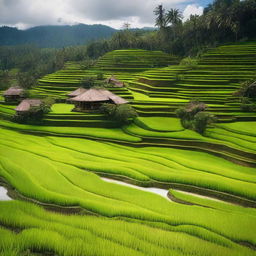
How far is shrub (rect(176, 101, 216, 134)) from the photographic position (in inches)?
695

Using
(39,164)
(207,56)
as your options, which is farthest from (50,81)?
(39,164)

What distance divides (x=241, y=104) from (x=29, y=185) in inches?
725

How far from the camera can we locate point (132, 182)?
11383 mm

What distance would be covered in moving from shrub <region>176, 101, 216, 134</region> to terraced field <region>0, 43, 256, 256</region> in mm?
601

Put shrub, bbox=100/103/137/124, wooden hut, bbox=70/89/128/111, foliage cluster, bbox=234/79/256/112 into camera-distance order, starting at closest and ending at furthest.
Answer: shrub, bbox=100/103/137/124, foliage cluster, bbox=234/79/256/112, wooden hut, bbox=70/89/128/111

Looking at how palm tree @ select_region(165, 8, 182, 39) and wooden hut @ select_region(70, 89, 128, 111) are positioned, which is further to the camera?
palm tree @ select_region(165, 8, 182, 39)

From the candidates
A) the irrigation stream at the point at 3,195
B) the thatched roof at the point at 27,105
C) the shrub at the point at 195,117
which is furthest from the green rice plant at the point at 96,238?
the thatched roof at the point at 27,105

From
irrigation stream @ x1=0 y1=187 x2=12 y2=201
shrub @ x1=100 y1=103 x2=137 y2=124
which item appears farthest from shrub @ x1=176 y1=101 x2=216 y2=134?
irrigation stream @ x1=0 y1=187 x2=12 y2=201

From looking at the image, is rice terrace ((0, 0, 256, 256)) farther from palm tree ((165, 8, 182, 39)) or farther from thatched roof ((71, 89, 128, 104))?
palm tree ((165, 8, 182, 39))

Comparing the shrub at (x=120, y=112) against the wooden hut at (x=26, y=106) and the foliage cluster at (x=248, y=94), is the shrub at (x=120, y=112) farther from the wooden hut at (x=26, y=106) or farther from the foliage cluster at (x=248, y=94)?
the foliage cluster at (x=248, y=94)

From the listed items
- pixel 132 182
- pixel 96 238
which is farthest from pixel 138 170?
pixel 96 238

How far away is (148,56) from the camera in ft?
160

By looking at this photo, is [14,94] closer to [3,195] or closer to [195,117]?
[195,117]

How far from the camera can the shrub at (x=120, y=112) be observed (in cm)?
1995
